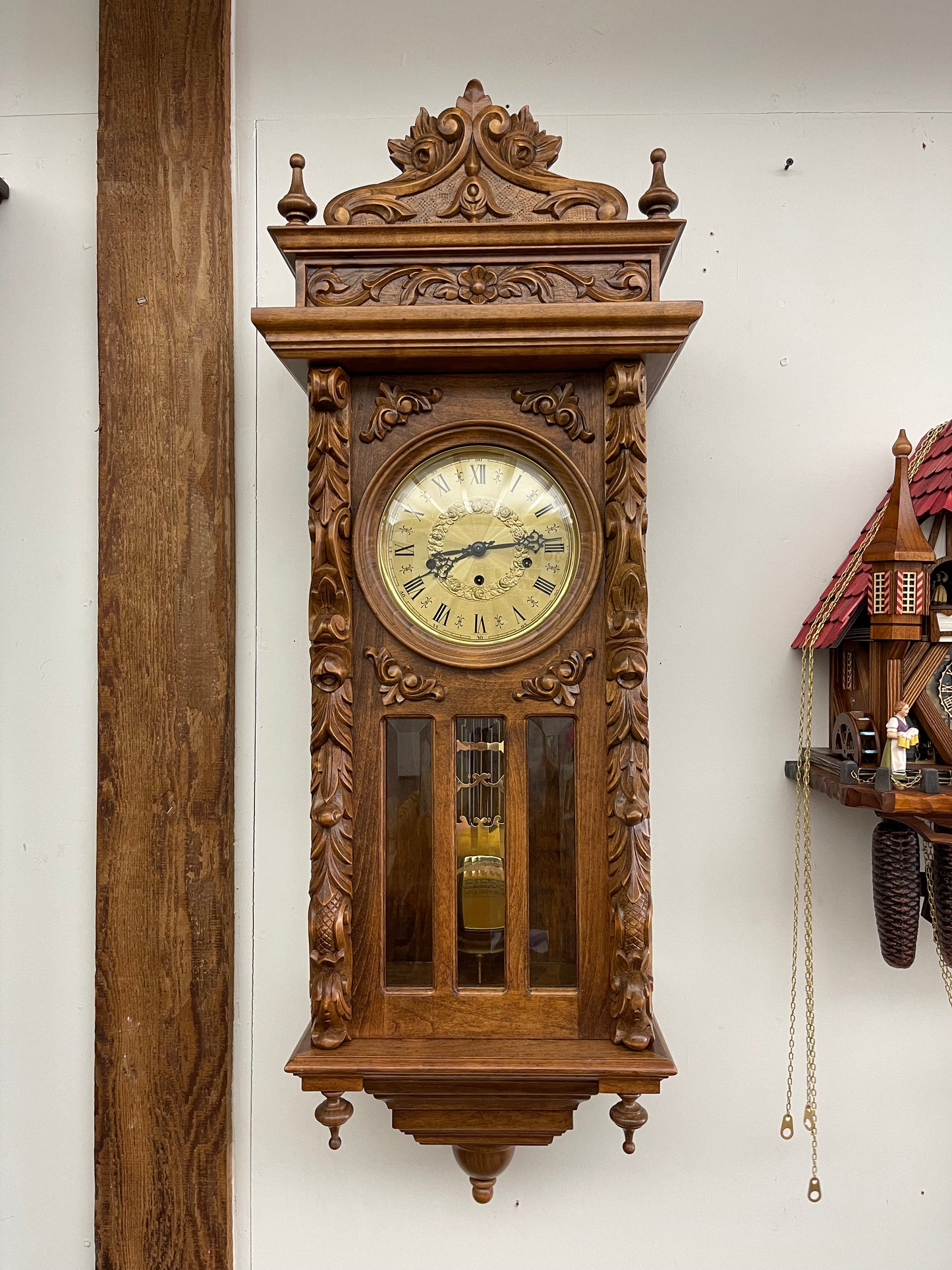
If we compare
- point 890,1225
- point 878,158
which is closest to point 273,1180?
point 890,1225

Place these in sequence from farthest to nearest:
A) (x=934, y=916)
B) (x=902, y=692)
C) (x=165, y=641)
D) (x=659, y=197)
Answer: (x=165, y=641) → (x=934, y=916) → (x=902, y=692) → (x=659, y=197)

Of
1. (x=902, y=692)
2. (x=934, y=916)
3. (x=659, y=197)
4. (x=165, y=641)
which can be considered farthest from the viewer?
(x=165, y=641)

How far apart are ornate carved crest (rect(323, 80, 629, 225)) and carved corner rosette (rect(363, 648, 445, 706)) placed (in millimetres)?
581

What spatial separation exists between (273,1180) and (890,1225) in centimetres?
100

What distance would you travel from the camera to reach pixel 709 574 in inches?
58.3

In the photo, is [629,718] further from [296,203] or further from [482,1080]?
[296,203]

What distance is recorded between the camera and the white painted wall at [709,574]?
1453 mm

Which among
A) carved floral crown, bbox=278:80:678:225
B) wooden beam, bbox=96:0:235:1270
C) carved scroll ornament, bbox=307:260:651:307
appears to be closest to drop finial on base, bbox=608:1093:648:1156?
wooden beam, bbox=96:0:235:1270

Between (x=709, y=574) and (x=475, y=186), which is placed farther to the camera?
(x=709, y=574)

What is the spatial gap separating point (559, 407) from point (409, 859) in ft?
2.12

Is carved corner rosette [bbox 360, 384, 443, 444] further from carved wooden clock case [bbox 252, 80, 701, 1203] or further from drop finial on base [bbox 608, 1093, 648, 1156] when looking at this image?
drop finial on base [bbox 608, 1093, 648, 1156]

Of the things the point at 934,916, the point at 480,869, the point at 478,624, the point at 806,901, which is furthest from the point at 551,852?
the point at 934,916

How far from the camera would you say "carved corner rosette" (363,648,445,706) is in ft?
3.98

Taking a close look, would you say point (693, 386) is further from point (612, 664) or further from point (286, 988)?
point (286, 988)
